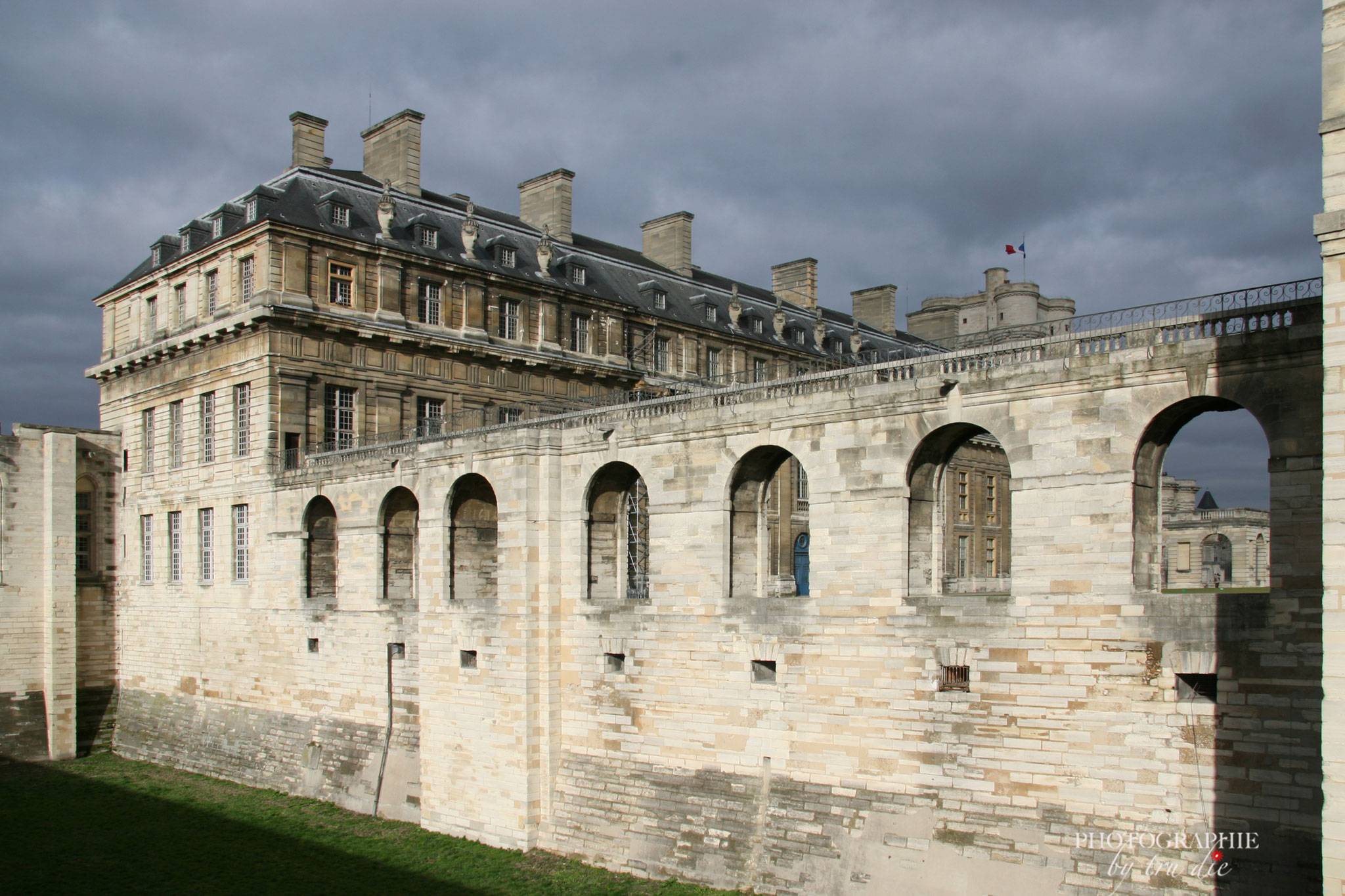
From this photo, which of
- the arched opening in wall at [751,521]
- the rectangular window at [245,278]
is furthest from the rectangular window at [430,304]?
the arched opening in wall at [751,521]

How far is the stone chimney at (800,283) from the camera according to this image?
51.2 meters

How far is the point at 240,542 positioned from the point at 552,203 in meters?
17.0

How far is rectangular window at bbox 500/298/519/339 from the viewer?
35750 millimetres

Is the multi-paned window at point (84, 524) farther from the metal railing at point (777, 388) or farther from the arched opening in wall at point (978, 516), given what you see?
the arched opening in wall at point (978, 516)

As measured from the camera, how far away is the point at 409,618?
2600 centimetres

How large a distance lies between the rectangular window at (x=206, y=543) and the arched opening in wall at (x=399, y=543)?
884 cm

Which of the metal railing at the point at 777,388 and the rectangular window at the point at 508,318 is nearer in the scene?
the metal railing at the point at 777,388

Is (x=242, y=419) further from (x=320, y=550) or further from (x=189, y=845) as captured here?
(x=189, y=845)

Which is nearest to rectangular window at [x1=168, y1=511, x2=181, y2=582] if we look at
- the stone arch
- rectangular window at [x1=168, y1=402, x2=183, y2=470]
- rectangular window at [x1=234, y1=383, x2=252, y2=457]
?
rectangular window at [x1=168, y1=402, x2=183, y2=470]

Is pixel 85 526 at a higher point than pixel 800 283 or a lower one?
lower

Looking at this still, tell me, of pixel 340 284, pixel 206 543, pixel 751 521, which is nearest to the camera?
pixel 751 521

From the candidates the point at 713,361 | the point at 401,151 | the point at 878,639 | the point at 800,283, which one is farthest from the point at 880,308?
the point at 878,639

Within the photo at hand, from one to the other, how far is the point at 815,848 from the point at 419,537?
11.5 metres

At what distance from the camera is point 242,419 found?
32219 mm
